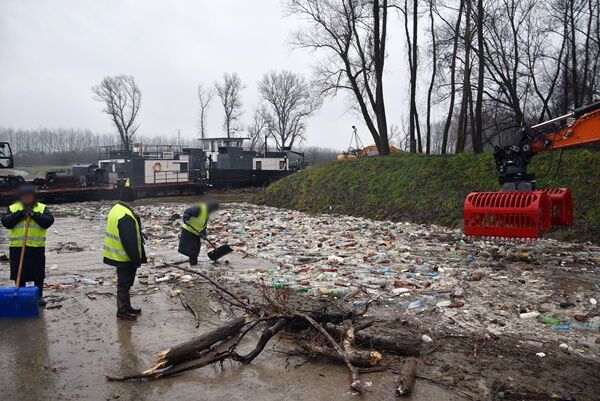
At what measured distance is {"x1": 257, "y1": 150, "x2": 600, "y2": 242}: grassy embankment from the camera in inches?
458

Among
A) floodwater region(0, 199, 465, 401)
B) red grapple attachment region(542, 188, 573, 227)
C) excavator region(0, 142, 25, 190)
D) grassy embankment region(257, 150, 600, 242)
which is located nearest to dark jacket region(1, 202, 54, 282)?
floodwater region(0, 199, 465, 401)

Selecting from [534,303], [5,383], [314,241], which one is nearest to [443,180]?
[314,241]

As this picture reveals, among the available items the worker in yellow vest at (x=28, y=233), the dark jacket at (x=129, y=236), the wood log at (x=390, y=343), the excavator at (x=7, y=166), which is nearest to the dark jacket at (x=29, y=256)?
the worker in yellow vest at (x=28, y=233)

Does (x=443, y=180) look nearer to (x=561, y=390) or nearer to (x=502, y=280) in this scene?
(x=502, y=280)

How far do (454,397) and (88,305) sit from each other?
4.35 metres

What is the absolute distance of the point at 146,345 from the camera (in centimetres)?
461

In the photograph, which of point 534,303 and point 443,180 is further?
point 443,180

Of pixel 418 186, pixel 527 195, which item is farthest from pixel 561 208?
pixel 418 186

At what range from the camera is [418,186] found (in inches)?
619

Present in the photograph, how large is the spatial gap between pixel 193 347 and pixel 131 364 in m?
0.56

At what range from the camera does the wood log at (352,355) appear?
3.98 meters

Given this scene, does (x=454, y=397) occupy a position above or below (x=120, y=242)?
below

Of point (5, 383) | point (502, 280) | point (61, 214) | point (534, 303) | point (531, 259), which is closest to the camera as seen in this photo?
point (5, 383)

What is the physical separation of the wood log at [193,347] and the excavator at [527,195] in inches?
199
